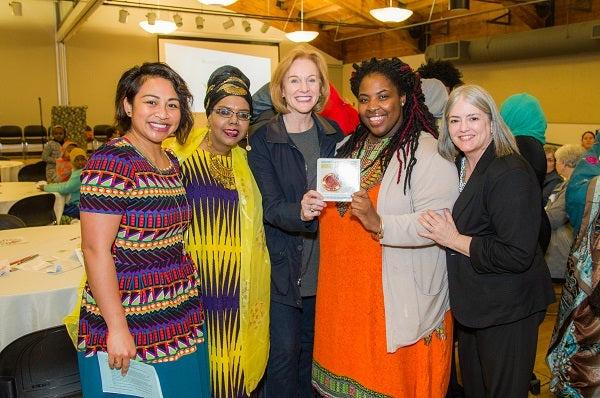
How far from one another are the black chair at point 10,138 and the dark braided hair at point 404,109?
1370cm

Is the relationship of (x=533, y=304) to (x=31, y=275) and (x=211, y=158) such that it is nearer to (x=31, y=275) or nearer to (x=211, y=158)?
(x=211, y=158)

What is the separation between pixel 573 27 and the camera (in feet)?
35.6

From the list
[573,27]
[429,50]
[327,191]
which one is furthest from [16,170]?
[573,27]

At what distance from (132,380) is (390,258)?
1065 millimetres

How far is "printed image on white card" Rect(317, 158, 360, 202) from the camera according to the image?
2.07 m

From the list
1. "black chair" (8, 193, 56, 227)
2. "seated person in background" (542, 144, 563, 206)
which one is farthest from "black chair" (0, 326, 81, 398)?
"seated person in background" (542, 144, 563, 206)

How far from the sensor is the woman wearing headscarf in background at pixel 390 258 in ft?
6.98

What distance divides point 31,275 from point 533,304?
255 centimetres

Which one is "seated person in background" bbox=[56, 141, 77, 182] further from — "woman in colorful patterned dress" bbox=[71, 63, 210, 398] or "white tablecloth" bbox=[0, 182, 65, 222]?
"woman in colorful patterned dress" bbox=[71, 63, 210, 398]

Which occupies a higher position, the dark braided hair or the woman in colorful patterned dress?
the dark braided hair

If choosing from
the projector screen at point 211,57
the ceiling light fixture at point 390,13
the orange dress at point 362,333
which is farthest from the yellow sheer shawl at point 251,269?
the projector screen at point 211,57

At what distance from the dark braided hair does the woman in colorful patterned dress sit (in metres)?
0.76

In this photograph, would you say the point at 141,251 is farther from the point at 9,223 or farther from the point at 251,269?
the point at 9,223

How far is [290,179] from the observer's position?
2447mm
